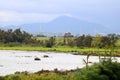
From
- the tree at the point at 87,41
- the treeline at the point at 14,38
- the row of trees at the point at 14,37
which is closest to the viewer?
the tree at the point at 87,41

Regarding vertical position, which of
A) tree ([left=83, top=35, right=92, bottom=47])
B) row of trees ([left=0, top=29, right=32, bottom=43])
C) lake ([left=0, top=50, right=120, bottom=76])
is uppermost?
row of trees ([left=0, top=29, right=32, bottom=43])

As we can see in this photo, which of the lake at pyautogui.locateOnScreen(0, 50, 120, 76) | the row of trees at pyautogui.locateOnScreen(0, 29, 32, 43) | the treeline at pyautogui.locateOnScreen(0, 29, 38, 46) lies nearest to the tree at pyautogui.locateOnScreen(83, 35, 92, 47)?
the treeline at pyautogui.locateOnScreen(0, 29, 38, 46)

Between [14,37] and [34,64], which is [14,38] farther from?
[34,64]

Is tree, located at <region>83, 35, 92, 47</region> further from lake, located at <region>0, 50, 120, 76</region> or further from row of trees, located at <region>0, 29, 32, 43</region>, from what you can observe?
lake, located at <region>0, 50, 120, 76</region>

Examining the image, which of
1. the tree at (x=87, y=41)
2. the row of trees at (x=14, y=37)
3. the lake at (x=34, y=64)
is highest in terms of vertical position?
the row of trees at (x=14, y=37)

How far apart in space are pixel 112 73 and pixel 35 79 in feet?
26.7

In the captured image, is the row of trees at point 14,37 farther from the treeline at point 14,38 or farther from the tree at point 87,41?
the tree at point 87,41

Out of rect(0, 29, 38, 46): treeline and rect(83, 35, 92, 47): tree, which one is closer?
rect(83, 35, 92, 47): tree

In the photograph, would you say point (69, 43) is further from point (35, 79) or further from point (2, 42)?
point (35, 79)

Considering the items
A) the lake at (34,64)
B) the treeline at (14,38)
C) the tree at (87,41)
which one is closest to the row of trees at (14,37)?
the treeline at (14,38)

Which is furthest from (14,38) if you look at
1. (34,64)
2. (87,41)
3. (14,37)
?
(34,64)

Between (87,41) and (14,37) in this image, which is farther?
(14,37)

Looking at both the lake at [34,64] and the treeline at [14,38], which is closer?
the lake at [34,64]

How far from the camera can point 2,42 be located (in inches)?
5605
